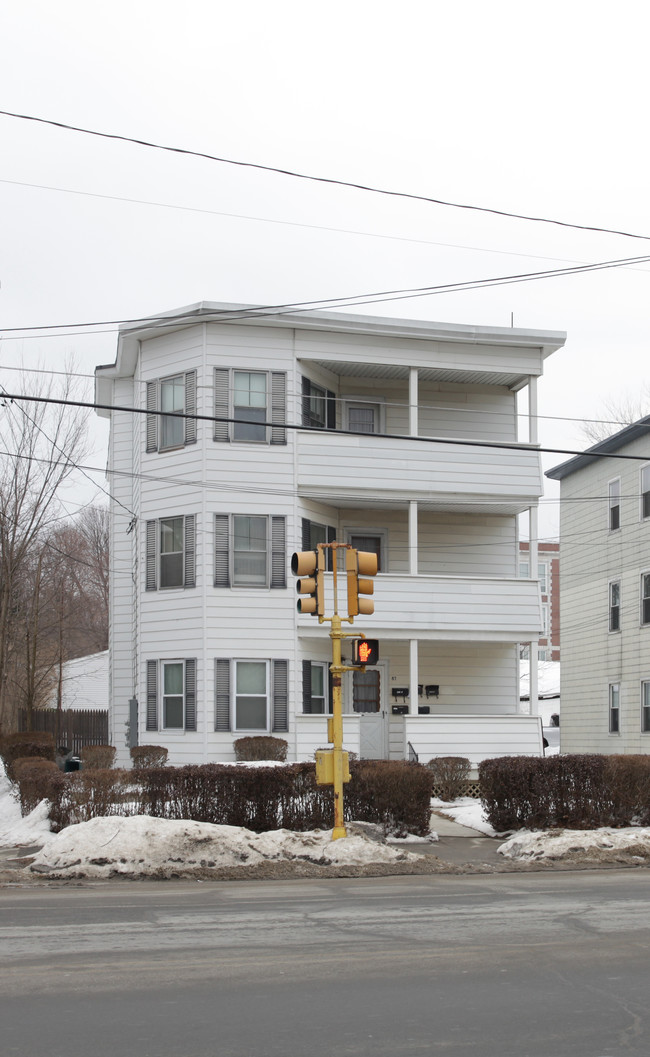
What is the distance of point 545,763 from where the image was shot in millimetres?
17484

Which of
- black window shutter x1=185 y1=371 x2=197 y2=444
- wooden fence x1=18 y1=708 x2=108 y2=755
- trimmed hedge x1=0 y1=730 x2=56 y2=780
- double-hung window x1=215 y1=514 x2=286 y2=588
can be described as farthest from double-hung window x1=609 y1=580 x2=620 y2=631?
trimmed hedge x1=0 y1=730 x2=56 y2=780

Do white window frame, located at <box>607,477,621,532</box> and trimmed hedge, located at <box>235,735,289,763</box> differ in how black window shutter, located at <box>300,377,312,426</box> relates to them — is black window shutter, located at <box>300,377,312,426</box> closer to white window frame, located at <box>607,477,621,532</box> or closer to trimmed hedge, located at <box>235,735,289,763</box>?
trimmed hedge, located at <box>235,735,289,763</box>

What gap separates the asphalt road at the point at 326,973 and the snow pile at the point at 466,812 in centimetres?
646

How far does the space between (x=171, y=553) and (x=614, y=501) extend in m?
15.8

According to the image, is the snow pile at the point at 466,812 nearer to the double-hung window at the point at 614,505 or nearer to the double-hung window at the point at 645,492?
the double-hung window at the point at 645,492

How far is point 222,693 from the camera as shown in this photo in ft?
A: 85.4

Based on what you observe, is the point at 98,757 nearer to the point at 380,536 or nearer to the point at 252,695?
the point at 252,695

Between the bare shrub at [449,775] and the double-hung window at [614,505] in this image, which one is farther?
the double-hung window at [614,505]

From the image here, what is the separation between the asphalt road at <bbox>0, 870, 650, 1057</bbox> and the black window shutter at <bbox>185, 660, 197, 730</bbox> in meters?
13.5

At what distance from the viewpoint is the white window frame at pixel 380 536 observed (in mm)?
29072

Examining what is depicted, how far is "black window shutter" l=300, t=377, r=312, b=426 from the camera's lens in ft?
90.2

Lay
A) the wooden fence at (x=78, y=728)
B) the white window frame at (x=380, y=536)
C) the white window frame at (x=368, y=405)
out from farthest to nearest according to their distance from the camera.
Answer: the wooden fence at (x=78, y=728)
the white window frame at (x=380, y=536)
the white window frame at (x=368, y=405)

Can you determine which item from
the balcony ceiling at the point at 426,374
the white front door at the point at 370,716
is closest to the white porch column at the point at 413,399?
the balcony ceiling at the point at 426,374

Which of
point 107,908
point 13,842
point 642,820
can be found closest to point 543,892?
point 107,908
